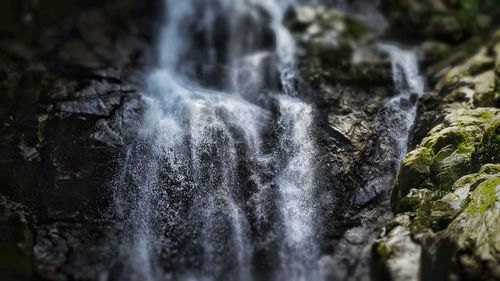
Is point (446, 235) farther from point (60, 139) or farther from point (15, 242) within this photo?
point (60, 139)

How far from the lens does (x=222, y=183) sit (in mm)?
10695

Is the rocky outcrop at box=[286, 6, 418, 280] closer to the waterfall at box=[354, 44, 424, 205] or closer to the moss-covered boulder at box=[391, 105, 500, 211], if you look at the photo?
the waterfall at box=[354, 44, 424, 205]

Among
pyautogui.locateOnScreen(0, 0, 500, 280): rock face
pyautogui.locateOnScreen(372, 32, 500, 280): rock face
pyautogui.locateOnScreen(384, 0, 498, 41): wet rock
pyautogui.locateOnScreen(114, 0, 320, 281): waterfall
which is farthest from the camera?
pyautogui.locateOnScreen(384, 0, 498, 41): wet rock

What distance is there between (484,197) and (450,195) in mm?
851

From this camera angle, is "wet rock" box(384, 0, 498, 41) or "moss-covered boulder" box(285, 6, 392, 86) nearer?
"moss-covered boulder" box(285, 6, 392, 86)

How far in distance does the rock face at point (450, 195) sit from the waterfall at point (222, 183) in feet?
6.24

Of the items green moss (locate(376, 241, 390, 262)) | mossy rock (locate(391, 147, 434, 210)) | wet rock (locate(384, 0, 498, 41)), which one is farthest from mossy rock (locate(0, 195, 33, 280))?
wet rock (locate(384, 0, 498, 41))

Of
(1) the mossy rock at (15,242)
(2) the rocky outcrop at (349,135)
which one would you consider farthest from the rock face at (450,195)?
(1) the mossy rock at (15,242)

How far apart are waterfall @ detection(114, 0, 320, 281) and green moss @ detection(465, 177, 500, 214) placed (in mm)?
3306

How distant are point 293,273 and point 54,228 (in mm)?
5470

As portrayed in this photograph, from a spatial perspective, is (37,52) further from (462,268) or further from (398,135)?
(462,268)

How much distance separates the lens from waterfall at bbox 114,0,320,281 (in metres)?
9.53

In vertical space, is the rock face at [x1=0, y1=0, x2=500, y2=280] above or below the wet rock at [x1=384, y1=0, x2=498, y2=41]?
below

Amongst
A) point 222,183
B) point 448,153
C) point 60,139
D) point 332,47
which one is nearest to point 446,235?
point 448,153
